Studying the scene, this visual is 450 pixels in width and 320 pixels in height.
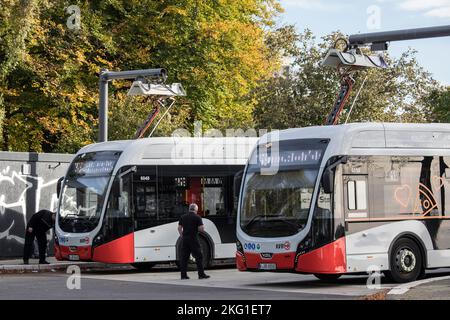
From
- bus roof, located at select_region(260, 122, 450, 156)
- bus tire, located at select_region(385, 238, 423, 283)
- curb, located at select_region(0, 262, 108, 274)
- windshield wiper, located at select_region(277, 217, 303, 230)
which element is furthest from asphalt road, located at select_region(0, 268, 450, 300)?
bus roof, located at select_region(260, 122, 450, 156)

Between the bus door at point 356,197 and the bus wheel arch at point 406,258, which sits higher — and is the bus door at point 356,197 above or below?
above

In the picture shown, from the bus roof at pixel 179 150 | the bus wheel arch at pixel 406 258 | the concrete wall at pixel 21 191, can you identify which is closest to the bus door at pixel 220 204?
the bus roof at pixel 179 150

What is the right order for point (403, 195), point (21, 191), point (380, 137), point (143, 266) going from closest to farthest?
point (380, 137)
point (403, 195)
point (143, 266)
point (21, 191)

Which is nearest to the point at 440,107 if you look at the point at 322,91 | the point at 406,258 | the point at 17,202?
the point at 322,91

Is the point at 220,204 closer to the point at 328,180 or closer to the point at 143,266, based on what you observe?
the point at 143,266

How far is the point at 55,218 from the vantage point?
2566 centimetres

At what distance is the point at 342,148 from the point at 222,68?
20862 mm

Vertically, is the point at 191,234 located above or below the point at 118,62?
below

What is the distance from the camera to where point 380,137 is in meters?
20.0

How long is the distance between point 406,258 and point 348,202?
5.86ft

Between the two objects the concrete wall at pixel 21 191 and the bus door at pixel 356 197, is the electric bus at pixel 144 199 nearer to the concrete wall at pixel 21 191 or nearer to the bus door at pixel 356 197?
the concrete wall at pixel 21 191

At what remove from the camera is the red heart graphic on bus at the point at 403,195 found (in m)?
20.0

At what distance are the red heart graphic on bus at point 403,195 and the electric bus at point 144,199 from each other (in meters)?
4.82
